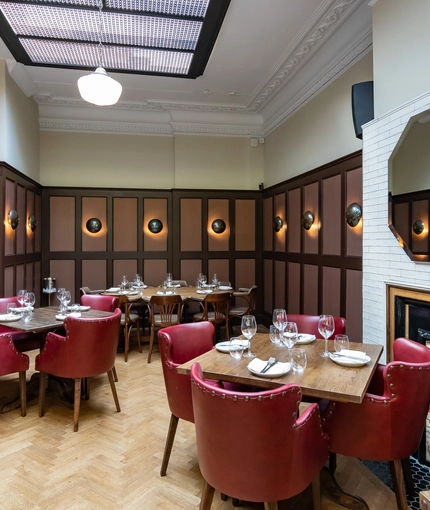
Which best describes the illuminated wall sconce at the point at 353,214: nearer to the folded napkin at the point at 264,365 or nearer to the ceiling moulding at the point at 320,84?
the ceiling moulding at the point at 320,84

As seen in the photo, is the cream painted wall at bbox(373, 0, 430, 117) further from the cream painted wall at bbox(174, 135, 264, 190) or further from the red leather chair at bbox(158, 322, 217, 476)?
the cream painted wall at bbox(174, 135, 264, 190)

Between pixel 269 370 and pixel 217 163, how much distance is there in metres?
5.66

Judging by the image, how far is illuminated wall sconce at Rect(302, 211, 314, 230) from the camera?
5062mm

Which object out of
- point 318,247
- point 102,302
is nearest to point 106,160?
point 102,302

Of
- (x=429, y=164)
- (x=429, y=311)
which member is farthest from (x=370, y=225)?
(x=429, y=311)

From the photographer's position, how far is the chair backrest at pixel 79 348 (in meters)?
3.01

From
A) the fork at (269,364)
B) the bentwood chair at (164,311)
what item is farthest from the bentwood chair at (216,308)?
the fork at (269,364)

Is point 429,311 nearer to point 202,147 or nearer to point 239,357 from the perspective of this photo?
point 239,357

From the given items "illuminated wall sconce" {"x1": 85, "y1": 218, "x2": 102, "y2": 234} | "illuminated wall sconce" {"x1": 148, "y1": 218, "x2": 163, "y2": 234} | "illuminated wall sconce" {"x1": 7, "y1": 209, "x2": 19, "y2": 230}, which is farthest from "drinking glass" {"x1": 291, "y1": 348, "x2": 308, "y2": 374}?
"illuminated wall sconce" {"x1": 85, "y1": 218, "x2": 102, "y2": 234}

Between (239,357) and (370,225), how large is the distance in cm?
189

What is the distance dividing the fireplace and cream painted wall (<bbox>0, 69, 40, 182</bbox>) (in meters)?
5.02

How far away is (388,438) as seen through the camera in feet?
6.09

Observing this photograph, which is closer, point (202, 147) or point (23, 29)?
point (23, 29)

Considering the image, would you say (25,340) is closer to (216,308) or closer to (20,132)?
(216,308)
